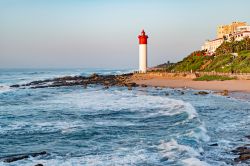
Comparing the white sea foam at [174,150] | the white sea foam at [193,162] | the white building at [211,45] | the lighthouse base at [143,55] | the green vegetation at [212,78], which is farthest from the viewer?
the white building at [211,45]

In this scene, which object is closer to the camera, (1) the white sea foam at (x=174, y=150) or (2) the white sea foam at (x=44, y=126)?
(1) the white sea foam at (x=174, y=150)

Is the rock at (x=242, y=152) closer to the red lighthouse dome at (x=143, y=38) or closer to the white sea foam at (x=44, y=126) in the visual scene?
the white sea foam at (x=44, y=126)

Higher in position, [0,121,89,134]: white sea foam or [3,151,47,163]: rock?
[0,121,89,134]: white sea foam

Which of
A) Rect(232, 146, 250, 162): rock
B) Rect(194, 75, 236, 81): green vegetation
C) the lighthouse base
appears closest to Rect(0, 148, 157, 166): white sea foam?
Rect(232, 146, 250, 162): rock

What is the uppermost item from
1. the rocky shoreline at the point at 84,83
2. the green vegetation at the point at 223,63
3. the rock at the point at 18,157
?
the green vegetation at the point at 223,63

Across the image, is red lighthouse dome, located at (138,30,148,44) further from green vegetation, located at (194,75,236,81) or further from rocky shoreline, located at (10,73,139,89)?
green vegetation, located at (194,75,236,81)

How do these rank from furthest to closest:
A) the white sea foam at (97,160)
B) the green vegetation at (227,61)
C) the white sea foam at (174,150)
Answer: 1. the green vegetation at (227,61)
2. the white sea foam at (174,150)
3. the white sea foam at (97,160)

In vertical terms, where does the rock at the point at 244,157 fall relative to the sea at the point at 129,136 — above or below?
above

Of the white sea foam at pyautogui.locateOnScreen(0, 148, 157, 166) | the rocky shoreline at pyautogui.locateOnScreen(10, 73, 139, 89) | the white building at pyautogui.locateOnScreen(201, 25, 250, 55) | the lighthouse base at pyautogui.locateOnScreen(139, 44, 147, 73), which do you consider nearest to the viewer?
the white sea foam at pyautogui.locateOnScreen(0, 148, 157, 166)

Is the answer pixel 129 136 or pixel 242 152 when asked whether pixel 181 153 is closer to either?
pixel 242 152

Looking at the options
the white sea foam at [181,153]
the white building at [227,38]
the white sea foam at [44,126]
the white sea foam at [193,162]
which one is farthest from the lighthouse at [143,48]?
the white sea foam at [193,162]

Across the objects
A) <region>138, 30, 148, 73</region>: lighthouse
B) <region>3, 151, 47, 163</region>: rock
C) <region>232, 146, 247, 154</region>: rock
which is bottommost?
<region>3, 151, 47, 163</region>: rock

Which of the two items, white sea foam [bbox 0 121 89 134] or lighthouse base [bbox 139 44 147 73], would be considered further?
lighthouse base [bbox 139 44 147 73]

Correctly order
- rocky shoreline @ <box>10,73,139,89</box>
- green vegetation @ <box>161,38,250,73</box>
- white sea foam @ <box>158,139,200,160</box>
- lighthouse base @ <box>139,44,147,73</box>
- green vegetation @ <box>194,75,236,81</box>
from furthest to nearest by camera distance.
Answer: lighthouse base @ <box>139,44,147,73</box> → rocky shoreline @ <box>10,73,139,89</box> → green vegetation @ <box>161,38,250,73</box> → green vegetation @ <box>194,75,236,81</box> → white sea foam @ <box>158,139,200,160</box>
